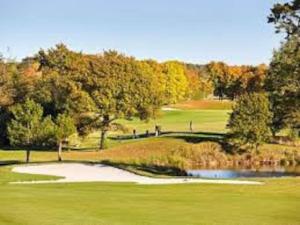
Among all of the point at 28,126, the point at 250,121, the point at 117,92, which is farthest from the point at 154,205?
the point at 117,92

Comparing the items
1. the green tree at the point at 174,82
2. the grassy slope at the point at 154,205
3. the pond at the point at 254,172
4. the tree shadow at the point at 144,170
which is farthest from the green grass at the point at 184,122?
the grassy slope at the point at 154,205

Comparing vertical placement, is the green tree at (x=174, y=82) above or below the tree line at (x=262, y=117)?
above

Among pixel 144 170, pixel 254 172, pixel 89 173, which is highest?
pixel 89 173

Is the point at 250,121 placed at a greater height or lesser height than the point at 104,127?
greater

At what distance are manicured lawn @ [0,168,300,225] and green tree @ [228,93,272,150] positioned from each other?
3507 cm

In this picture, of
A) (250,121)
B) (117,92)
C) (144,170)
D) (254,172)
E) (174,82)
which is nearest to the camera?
(144,170)

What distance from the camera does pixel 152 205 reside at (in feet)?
72.4

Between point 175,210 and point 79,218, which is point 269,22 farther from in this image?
point 79,218

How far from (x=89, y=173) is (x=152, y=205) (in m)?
18.8

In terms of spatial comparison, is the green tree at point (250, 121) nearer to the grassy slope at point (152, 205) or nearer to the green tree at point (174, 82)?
the grassy slope at point (152, 205)

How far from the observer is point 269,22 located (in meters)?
38.8

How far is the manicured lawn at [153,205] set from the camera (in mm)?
18688

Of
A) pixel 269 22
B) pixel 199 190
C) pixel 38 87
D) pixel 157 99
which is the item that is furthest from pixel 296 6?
pixel 38 87

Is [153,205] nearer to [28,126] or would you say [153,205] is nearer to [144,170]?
[144,170]
